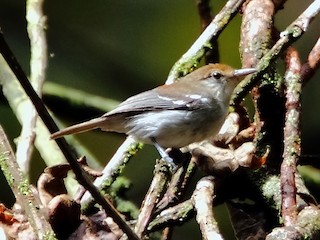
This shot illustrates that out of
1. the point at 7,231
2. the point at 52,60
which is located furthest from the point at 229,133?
the point at 52,60

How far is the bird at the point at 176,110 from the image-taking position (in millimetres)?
2154

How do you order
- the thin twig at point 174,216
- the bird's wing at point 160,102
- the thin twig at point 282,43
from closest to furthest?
the thin twig at point 174,216
the thin twig at point 282,43
the bird's wing at point 160,102

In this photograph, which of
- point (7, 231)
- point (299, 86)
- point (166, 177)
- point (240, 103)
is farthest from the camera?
point (240, 103)

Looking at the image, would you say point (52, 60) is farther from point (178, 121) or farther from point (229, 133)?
point (229, 133)

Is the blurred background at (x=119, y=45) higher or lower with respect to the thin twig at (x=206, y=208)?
higher

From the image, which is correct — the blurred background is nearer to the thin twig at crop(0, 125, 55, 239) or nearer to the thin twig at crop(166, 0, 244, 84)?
the thin twig at crop(166, 0, 244, 84)

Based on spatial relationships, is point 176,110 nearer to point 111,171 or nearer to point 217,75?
point 217,75

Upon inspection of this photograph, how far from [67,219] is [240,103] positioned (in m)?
0.63

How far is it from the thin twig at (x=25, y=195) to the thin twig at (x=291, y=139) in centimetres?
46

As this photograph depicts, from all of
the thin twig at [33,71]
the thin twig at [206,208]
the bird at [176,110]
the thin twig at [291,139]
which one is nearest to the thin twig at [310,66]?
the thin twig at [291,139]

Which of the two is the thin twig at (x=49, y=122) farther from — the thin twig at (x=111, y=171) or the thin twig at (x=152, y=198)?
the thin twig at (x=111, y=171)

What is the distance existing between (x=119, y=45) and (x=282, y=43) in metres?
1.81

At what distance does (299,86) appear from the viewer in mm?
1856

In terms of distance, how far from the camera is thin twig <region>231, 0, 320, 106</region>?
1816mm
